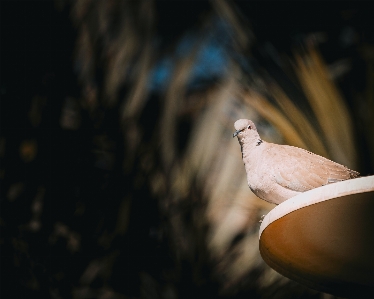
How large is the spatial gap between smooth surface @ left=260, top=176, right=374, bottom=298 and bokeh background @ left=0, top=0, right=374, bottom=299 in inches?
15.7

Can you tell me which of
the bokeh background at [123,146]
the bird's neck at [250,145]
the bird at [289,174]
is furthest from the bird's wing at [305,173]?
the bokeh background at [123,146]

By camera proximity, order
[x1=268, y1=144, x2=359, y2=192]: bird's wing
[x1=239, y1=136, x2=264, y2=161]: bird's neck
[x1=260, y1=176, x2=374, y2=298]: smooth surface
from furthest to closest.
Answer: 1. [x1=239, y1=136, x2=264, y2=161]: bird's neck
2. [x1=268, y1=144, x2=359, y2=192]: bird's wing
3. [x1=260, y1=176, x2=374, y2=298]: smooth surface

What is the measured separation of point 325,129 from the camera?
5.54 ft

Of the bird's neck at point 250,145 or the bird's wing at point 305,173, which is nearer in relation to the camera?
the bird's wing at point 305,173

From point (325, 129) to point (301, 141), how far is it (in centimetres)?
7

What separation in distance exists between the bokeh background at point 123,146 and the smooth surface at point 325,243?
1.31ft

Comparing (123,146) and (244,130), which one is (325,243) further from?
(123,146)

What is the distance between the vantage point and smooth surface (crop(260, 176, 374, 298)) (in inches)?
46.5

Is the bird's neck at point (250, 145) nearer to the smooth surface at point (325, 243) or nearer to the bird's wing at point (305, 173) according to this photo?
the bird's wing at point (305, 173)

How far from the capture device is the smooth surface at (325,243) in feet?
3.87

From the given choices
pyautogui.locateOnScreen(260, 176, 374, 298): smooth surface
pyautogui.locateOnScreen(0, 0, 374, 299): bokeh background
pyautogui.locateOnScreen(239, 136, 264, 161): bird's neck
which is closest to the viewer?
pyautogui.locateOnScreen(260, 176, 374, 298): smooth surface

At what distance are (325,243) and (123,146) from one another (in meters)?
0.66

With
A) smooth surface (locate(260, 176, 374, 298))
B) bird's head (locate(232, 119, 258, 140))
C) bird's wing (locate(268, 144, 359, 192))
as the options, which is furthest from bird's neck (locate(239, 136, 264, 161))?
smooth surface (locate(260, 176, 374, 298))

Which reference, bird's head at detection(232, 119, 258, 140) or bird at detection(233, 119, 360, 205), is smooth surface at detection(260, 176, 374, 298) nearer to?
bird at detection(233, 119, 360, 205)
